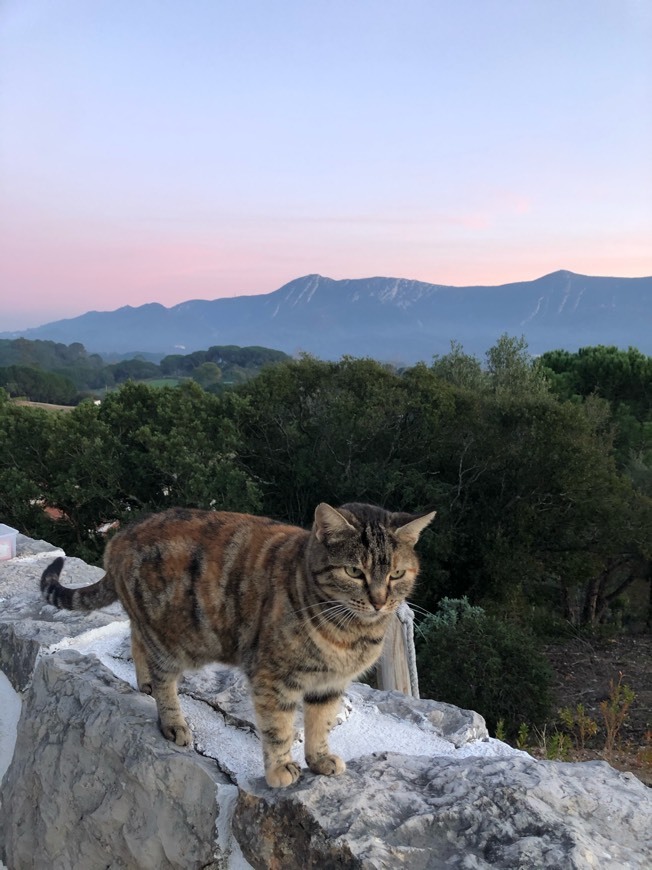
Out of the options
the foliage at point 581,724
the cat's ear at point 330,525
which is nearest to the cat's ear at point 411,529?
the cat's ear at point 330,525

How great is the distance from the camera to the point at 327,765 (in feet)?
7.80

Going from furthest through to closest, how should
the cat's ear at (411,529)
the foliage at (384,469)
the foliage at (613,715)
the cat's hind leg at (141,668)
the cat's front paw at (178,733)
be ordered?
the foliage at (384,469) → the foliage at (613,715) → the cat's hind leg at (141,668) → the cat's front paw at (178,733) → the cat's ear at (411,529)

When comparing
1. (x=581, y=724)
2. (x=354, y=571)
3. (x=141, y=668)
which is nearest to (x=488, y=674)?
(x=581, y=724)

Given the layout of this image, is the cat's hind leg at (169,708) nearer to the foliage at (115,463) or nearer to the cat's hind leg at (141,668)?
the cat's hind leg at (141,668)

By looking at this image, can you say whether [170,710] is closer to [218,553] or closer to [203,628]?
[203,628]

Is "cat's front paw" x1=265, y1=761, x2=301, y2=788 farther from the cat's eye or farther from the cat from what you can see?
the cat's eye

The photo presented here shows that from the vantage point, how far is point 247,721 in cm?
279

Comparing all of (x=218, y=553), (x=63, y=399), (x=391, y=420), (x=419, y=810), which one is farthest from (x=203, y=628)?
(x=63, y=399)

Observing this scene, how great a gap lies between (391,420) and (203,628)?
13.9 metres

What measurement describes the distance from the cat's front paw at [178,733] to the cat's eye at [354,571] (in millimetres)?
934

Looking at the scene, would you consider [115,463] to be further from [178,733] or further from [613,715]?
[178,733]

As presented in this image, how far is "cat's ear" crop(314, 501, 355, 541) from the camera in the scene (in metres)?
2.37

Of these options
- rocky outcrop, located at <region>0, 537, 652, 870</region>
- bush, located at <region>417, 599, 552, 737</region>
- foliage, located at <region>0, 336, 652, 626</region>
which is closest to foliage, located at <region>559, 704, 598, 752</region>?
bush, located at <region>417, 599, 552, 737</region>

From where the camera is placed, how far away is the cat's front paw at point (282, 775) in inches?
90.4
